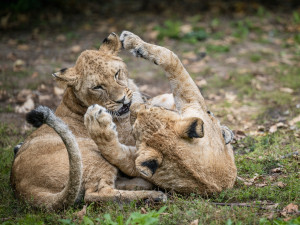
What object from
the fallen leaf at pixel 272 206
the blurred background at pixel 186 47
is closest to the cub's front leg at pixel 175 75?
the fallen leaf at pixel 272 206

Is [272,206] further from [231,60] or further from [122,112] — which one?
[231,60]

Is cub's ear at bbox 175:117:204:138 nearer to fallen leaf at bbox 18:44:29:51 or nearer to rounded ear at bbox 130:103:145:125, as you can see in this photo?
rounded ear at bbox 130:103:145:125

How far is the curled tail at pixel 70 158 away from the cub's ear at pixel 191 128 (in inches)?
38.8

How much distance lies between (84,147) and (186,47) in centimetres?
658

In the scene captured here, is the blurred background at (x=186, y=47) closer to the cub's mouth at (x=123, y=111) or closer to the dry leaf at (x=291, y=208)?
the cub's mouth at (x=123, y=111)

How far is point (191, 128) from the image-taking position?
4.14 m

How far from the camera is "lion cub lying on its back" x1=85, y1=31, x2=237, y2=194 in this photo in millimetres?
4184

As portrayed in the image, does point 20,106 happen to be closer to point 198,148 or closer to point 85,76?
point 85,76

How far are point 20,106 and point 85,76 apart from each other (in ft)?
10.2

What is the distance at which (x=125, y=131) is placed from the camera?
5207 millimetres

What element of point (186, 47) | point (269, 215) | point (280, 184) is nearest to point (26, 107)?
point (186, 47)

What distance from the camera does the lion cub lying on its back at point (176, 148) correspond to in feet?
13.7

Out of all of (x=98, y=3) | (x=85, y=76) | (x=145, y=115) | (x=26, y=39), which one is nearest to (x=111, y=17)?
(x=98, y=3)

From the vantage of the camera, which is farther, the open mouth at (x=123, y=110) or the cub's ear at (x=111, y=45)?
the cub's ear at (x=111, y=45)
